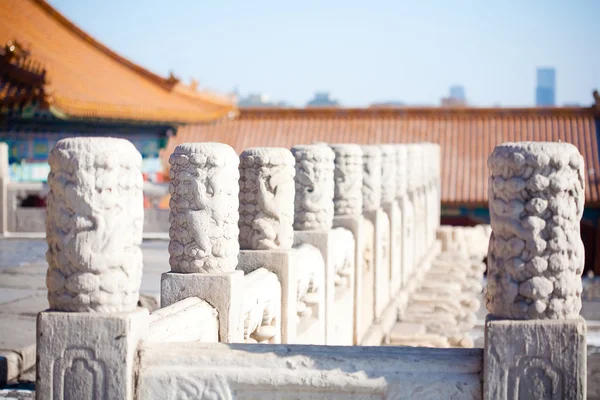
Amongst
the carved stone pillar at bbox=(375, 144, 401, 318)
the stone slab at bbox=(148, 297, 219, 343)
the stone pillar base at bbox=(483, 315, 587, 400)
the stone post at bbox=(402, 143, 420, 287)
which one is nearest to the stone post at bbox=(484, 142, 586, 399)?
the stone pillar base at bbox=(483, 315, 587, 400)

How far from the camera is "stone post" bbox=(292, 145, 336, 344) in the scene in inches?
214

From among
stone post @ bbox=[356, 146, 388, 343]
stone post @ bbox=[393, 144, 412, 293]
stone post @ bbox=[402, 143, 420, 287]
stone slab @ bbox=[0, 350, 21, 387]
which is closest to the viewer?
stone slab @ bbox=[0, 350, 21, 387]

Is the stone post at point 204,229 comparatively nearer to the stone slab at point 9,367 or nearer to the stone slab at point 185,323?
the stone slab at point 185,323

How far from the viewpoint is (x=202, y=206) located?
12.3 feet

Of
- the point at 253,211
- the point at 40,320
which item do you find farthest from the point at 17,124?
the point at 40,320

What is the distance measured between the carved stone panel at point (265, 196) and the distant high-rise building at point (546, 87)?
13842 centimetres

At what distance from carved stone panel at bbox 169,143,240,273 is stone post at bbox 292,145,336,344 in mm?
1610

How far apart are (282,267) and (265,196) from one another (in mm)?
338

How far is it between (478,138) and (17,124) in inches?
438

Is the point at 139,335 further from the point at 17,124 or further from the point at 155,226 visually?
the point at 17,124

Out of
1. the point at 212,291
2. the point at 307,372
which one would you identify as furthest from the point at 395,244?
the point at 307,372

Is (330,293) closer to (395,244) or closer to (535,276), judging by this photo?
(535,276)

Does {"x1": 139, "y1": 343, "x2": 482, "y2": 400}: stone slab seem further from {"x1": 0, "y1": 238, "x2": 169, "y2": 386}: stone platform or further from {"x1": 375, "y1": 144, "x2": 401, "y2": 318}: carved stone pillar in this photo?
{"x1": 375, "y1": 144, "x2": 401, "y2": 318}: carved stone pillar

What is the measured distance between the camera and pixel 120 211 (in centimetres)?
300
